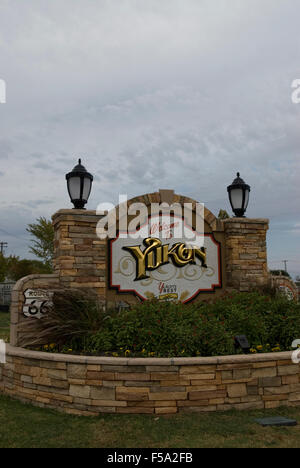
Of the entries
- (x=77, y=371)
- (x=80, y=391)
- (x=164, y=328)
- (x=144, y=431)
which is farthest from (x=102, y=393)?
(x=164, y=328)

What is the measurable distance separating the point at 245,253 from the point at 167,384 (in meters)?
4.64

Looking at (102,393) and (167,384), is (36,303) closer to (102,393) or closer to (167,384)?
(102,393)

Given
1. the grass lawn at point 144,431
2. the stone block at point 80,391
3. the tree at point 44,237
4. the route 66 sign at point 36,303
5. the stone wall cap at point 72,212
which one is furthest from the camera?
the tree at point 44,237

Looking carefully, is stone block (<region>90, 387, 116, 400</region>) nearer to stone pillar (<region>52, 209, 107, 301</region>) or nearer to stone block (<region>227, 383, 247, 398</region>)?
stone block (<region>227, 383, 247, 398</region>)

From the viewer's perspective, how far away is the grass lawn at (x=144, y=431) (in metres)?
4.16

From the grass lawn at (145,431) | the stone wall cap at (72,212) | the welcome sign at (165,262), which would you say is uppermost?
the stone wall cap at (72,212)

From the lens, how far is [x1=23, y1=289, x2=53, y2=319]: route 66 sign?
6.81m

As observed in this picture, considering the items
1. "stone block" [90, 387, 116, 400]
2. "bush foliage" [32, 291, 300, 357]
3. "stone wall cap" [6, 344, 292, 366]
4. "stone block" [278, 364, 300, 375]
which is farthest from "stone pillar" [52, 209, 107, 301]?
"stone block" [278, 364, 300, 375]

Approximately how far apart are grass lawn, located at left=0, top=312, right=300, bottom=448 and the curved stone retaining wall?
16 centimetres

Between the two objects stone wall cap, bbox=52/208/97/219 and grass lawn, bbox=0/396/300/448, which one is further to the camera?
stone wall cap, bbox=52/208/97/219

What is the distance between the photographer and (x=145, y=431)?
4.48 m

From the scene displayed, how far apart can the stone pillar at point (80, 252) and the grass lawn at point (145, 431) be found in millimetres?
2830

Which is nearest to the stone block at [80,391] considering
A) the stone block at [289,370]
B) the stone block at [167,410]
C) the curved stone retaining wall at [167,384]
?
the curved stone retaining wall at [167,384]

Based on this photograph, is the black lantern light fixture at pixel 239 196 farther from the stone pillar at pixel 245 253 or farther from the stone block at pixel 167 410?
the stone block at pixel 167 410
